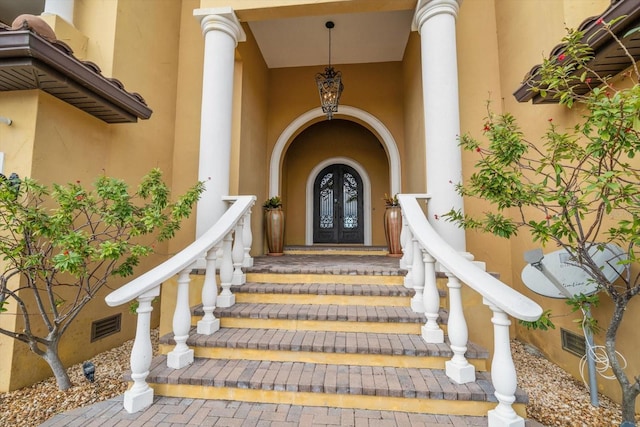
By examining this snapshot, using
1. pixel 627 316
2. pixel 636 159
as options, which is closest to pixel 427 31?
pixel 636 159

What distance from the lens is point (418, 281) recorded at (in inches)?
98.8

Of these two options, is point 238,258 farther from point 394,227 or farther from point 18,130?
point 394,227

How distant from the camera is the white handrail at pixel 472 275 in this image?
1569mm

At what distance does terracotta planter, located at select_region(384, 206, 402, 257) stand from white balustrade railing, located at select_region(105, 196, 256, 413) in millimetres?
2338

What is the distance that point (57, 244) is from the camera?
2092mm

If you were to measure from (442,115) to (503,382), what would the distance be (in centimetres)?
228

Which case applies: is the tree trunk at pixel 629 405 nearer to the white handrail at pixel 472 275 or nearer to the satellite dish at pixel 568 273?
the satellite dish at pixel 568 273

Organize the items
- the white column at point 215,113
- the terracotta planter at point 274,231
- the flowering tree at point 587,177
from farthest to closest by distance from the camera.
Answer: the terracotta planter at point 274,231 < the white column at point 215,113 < the flowering tree at point 587,177

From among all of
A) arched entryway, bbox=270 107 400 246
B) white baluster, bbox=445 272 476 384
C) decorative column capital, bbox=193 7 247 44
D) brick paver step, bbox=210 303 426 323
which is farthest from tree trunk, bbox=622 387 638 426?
arched entryway, bbox=270 107 400 246

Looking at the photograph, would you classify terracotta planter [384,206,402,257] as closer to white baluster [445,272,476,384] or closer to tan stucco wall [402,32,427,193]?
tan stucco wall [402,32,427,193]

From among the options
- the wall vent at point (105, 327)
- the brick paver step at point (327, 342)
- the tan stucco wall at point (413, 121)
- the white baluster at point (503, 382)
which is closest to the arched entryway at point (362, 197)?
the tan stucco wall at point (413, 121)

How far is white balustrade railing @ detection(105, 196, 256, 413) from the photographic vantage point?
1856mm

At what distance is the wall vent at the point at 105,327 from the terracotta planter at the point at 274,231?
219cm

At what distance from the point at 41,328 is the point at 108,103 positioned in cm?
213
